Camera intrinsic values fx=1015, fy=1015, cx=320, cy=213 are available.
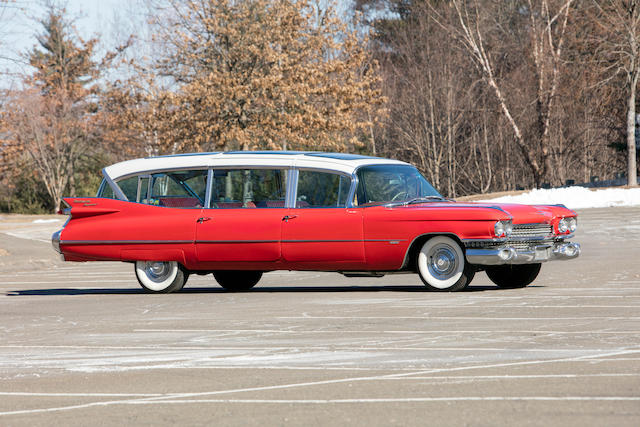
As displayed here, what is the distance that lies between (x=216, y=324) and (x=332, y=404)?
4181mm

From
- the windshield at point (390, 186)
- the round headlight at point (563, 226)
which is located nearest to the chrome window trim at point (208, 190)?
the windshield at point (390, 186)

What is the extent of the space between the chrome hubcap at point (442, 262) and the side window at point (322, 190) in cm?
133

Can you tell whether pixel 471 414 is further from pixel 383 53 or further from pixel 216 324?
pixel 383 53

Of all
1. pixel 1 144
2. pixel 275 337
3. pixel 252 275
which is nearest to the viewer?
pixel 275 337

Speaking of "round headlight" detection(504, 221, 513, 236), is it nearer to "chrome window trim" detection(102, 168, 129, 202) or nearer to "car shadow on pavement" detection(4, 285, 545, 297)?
"car shadow on pavement" detection(4, 285, 545, 297)

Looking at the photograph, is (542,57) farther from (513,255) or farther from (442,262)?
Answer: (513,255)

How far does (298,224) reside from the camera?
13.1m

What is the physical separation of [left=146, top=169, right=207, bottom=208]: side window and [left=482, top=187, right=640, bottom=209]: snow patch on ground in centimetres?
2017

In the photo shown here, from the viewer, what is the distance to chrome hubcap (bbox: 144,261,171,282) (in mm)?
14070

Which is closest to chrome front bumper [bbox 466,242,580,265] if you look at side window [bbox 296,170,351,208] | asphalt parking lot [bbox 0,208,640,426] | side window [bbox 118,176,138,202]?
asphalt parking lot [bbox 0,208,640,426]

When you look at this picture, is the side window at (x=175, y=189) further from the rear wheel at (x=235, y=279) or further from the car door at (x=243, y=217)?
the rear wheel at (x=235, y=279)

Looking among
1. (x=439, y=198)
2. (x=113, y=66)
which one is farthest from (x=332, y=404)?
(x=113, y=66)

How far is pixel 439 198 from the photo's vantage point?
44.4ft

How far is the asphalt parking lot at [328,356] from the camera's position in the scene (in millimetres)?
5824
